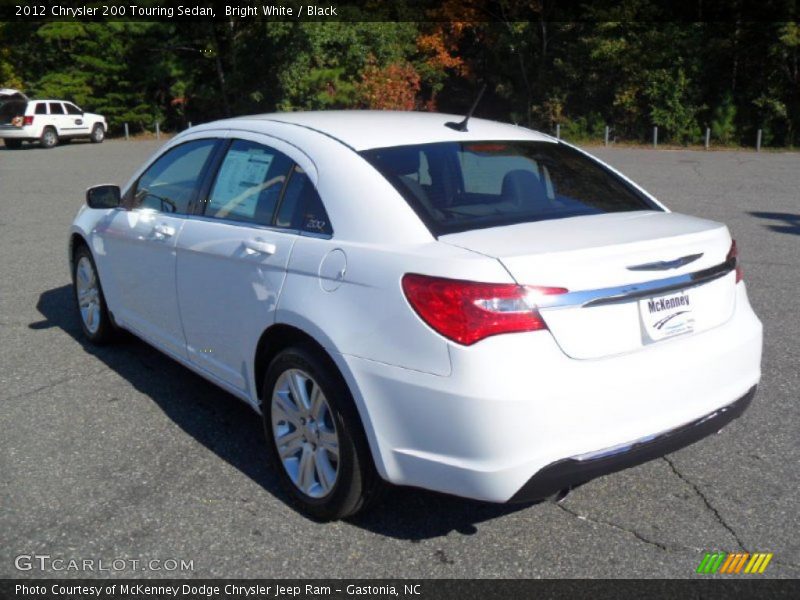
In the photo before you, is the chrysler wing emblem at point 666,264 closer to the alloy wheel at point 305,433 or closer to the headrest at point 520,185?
the headrest at point 520,185

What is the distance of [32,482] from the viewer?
3.95m

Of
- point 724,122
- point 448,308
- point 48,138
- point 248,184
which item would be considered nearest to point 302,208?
point 248,184

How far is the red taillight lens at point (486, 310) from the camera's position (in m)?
2.86

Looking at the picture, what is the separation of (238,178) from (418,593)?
2.18m

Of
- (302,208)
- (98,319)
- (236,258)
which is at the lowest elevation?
(98,319)

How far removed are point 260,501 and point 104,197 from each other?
8.13ft

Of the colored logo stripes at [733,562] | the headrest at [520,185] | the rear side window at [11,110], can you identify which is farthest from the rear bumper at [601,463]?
the rear side window at [11,110]

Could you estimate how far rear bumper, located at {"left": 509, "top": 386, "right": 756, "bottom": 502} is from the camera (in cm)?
292

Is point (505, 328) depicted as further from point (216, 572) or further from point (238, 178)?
point (238, 178)

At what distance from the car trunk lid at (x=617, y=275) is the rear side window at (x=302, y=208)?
62cm

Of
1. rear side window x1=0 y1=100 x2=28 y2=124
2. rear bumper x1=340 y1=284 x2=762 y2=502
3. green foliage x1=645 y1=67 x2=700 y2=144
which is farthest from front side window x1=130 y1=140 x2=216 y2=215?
green foliage x1=645 y1=67 x2=700 y2=144

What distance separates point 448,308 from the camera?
290 centimetres

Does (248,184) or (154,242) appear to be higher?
(248,184)

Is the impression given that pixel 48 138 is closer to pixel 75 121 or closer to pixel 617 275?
pixel 75 121
